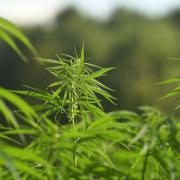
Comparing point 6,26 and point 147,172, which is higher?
point 6,26

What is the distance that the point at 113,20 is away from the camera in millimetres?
64938

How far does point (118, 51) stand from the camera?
53.5 m

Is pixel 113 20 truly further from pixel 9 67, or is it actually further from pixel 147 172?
pixel 147 172

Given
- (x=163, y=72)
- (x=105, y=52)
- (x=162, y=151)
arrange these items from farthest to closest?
1. (x=105, y=52)
2. (x=163, y=72)
3. (x=162, y=151)

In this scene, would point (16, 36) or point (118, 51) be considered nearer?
point (16, 36)

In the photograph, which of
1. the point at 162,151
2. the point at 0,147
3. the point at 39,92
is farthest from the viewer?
the point at 39,92

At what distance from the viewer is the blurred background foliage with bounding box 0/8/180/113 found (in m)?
47.5

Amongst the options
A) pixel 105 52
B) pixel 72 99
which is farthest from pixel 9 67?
pixel 72 99

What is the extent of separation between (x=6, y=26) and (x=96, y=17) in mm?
65471

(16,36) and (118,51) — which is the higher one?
(16,36)

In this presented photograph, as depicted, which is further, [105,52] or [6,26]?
[105,52]

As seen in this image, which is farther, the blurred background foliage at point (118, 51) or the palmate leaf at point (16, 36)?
the blurred background foliage at point (118, 51)

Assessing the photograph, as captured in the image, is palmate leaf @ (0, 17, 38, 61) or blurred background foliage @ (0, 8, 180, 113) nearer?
palmate leaf @ (0, 17, 38, 61)

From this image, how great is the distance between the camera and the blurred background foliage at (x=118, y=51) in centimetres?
4750
